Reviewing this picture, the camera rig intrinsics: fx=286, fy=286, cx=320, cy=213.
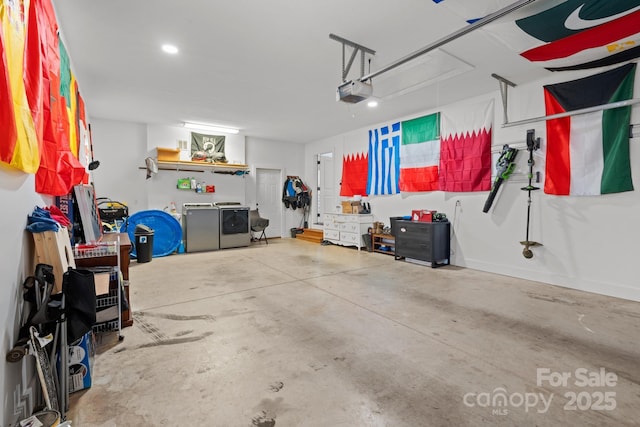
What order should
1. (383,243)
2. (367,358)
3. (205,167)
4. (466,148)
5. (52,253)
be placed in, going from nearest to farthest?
(52,253)
(367,358)
(466,148)
(383,243)
(205,167)

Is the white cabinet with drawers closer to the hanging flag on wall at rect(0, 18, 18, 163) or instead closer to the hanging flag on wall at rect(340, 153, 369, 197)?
the hanging flag on wall at rect(340, 153, 369, 197)

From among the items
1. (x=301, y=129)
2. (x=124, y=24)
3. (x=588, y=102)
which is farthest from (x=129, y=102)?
(x=588, y=102)

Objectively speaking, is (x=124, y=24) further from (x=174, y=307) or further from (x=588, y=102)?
(x=588, y=102)

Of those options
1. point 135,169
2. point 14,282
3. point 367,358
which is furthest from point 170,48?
point 135,169

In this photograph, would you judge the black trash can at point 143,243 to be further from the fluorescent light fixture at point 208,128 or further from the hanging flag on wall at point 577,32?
the hanging flag on wall at point 577,32

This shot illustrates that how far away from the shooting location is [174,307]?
3.08 metres

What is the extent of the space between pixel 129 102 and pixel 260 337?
4.99 meters

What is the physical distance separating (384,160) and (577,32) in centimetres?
396

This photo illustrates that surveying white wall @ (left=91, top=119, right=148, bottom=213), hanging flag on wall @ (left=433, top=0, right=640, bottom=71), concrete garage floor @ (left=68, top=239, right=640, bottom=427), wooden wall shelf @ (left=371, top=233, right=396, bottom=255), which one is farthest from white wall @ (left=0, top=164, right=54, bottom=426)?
white wall @ (left=91, top=119, right=148, bottom=213)

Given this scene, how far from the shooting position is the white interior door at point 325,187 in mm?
8078

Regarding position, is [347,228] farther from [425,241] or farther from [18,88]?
[18,88]

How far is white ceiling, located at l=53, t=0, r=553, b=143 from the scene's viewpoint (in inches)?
103

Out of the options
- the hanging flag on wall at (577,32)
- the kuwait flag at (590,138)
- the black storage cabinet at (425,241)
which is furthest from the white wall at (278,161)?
the hanging flag on wall at (577,32)

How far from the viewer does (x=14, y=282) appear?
1378 mm
